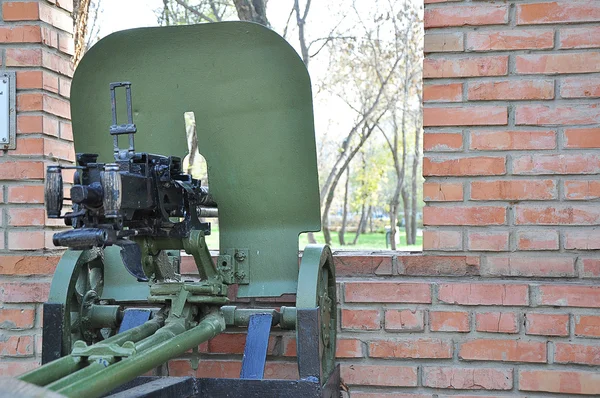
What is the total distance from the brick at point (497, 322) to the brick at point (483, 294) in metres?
0.04

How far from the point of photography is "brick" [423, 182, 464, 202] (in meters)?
2.52

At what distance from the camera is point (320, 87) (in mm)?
10477

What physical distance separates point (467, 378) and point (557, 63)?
1.11 m

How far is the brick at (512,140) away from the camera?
8.07 ft

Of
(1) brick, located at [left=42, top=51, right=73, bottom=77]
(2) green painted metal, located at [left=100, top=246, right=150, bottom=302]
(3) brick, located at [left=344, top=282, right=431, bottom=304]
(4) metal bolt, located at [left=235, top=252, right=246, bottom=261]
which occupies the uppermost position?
(1) brick, located at [left=42, top=51, right=73, bottom=77]

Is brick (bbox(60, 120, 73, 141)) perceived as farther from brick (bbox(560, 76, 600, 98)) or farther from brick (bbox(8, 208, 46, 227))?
brick (bbox(560, 76, 600, 98))

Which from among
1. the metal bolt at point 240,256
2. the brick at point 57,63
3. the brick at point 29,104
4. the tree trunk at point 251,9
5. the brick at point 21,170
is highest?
the tree trunk at point 251,9

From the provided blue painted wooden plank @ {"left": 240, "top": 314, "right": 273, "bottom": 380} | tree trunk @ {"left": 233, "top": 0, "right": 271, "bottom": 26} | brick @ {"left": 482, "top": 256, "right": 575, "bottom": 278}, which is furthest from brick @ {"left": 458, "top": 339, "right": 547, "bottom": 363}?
tree trunk @ {"left": 233, "top": 0, "right": 271, "bottom": 26}

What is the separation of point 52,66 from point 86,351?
4.86ft

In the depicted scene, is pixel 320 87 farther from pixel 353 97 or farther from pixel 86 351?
pixel 86 351

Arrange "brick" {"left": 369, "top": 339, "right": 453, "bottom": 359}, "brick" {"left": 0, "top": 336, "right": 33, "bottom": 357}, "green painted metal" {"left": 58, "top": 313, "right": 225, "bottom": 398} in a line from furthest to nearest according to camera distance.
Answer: "brick" {"left": 0, "top": 336, "right": 33, "bottom": 357} → "brick" {"left": 369, "top": 339, "right": 453, "bottom": 359} → "green painted metal" {"left": 58, "top": 313, "right": 225, "bottom": 398}

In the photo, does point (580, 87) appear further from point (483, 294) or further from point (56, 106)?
point (56, 106)

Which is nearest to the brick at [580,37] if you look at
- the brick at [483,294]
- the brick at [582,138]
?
the brick at [582,138]

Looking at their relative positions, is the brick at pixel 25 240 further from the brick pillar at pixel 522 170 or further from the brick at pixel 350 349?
the brick pillar at pixel 522 170
